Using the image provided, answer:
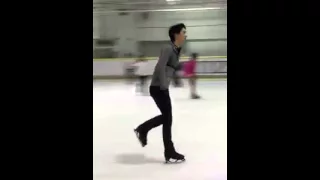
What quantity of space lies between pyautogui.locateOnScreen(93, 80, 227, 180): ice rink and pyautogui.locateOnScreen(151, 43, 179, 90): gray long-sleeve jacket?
0.57 meters

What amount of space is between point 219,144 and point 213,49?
10.9m

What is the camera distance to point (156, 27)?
1638cm

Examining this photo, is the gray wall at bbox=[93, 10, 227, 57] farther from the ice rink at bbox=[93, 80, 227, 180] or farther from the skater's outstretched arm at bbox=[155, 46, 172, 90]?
the skater's outstretched arm at bbox=[155, 46, 172, 90]

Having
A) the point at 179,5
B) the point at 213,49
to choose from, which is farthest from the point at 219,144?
the point at 179,5

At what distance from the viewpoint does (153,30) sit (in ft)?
53.7

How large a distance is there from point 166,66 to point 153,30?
43.1ft

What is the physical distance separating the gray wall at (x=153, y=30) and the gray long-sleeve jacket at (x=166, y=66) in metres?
11.7

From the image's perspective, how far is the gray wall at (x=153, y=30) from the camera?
50.2ft

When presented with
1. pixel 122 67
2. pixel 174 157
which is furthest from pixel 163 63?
pixel 122 67

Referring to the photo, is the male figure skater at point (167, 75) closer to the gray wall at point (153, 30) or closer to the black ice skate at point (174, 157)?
the black ice skate at point (174, 157)

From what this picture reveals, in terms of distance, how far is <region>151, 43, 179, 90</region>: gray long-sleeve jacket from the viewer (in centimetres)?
341

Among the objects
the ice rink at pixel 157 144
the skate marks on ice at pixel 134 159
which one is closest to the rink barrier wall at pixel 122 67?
the ice rink at pixel 157 144

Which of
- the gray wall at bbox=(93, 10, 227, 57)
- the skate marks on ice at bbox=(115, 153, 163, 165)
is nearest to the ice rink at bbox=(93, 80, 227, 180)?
the skate marks on ice at bbox=(115, 153, 163, 165)
